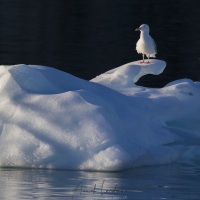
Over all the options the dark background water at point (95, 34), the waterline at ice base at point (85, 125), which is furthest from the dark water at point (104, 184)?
the dark background water at point (95, 34)

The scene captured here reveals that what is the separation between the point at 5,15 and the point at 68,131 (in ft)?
80.5

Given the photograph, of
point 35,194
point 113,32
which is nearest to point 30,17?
point 113,32

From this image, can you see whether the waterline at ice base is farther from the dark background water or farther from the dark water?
the dark background water

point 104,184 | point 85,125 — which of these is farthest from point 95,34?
point 104,184

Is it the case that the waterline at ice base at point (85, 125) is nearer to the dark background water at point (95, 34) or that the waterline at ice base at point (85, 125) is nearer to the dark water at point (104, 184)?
the dark water at point (104, 184)

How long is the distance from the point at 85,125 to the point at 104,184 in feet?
3.60

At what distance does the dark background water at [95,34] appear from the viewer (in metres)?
23.9

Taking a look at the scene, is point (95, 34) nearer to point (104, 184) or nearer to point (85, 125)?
point (85, 125)

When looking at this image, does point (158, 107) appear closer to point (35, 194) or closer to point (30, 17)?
point (35, 194)

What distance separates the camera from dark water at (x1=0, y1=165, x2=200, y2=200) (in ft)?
37.4

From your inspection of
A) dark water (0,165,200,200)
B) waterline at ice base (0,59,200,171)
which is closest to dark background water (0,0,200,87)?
waterline at ice base (0,59,200,171)

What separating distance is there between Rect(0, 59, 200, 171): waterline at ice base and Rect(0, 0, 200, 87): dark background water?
22.0 ft

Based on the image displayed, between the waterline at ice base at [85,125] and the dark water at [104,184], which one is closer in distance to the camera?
the dark water at [104,184]

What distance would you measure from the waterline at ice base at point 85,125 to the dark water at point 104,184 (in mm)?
173
